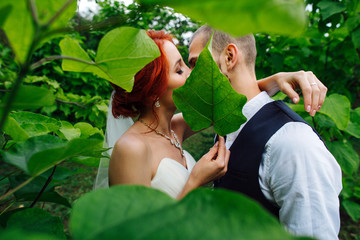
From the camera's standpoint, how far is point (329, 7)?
1.69 meters

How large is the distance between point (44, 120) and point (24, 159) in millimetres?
282

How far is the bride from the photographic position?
1.13 m

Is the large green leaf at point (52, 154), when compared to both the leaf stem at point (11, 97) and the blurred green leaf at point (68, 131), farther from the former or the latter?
the blurred green leaf at point (68, 131)

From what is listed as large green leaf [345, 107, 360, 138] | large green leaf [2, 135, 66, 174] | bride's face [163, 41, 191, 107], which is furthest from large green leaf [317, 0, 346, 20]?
large green leaf [2, 135, 66, 174]

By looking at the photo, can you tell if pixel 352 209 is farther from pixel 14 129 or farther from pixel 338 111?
pixel 14 129

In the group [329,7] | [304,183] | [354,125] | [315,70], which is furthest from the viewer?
[315,70]

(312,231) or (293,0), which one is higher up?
(293,0)

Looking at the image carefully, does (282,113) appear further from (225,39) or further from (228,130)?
(225,39)

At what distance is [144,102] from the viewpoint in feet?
5.23

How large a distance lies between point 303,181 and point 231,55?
0.85 meters

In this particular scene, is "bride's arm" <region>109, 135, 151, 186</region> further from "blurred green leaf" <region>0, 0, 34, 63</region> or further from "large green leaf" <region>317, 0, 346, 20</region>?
"large green leaf" <region>317, 0, 346, 20</region>

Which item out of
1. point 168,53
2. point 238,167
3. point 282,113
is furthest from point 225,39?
point 238,167

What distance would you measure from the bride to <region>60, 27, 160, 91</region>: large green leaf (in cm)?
74

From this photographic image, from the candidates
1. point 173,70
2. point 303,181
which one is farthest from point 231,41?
point 303,181
